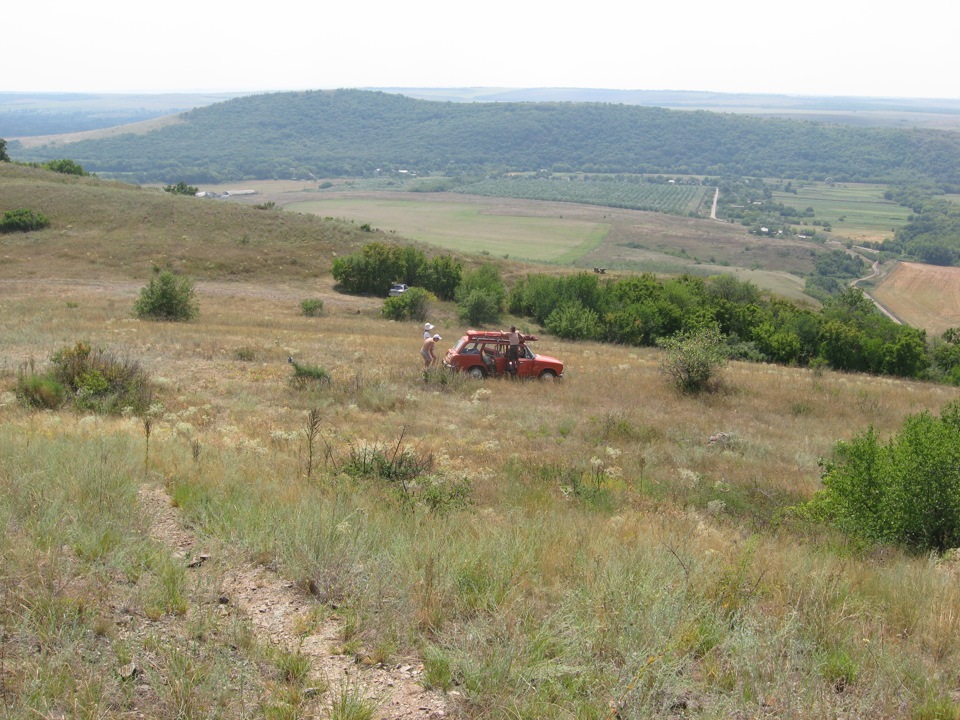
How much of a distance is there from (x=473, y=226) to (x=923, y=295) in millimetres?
63590

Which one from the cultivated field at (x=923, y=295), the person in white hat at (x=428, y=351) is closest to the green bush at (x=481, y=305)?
the person in white hat at (x=428, y=351)

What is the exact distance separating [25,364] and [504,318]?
29.0 m

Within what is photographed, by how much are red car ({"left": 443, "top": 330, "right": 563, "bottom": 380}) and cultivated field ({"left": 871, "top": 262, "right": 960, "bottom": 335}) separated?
177 feet

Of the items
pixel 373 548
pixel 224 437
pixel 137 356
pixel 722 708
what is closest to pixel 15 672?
pixel 373 548

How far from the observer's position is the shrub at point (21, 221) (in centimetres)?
4869

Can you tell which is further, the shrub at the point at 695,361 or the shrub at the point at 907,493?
the shrub at the point at 695,361

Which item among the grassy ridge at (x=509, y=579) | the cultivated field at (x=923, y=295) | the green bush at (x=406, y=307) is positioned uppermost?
the grassy ridge at (x=509, y=579)

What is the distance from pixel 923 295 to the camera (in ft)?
247

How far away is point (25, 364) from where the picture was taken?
13773mm

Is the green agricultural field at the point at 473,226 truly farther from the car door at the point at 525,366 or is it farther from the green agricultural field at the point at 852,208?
the car door at the point at 525,366

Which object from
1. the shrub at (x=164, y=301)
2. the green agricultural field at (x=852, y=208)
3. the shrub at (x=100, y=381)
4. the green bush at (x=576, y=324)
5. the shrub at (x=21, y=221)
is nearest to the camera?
the shrub at (x=100, y=381)

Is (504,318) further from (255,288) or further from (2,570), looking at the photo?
(2,570)

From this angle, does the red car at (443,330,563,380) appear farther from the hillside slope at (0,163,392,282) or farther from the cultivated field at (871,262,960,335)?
the cultivated field at (871,262,960,335)

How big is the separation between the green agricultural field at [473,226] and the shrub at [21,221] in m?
43.1
